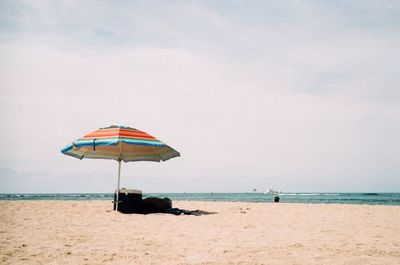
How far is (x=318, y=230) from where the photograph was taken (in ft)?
26.1

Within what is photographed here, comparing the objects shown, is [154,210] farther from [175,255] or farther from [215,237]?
[175,255]

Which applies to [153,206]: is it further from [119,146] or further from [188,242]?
[188,242]

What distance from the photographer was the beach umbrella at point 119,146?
33.5 feet

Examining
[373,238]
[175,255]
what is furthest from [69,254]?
[373,238]

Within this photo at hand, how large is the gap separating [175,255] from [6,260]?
89.1 inches

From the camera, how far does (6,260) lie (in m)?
4.48

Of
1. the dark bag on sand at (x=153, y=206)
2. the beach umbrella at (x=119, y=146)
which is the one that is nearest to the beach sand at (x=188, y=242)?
the beach umbrella at (x=119, y=146)

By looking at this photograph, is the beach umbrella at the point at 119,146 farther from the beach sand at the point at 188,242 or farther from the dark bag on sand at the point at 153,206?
the beach sand at the point at 188,242

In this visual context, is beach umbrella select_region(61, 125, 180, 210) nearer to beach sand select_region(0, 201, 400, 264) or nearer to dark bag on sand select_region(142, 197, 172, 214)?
dark bag on sand select_region(142, 197, 172, 214)

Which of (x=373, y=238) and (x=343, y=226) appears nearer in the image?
(x=373, y=238)

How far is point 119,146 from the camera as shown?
1166 cm

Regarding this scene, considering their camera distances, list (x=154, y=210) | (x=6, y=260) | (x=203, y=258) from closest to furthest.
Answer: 1. (x=6, y=260)
2. (x=203, y=258)
3. (x=154, y=210)

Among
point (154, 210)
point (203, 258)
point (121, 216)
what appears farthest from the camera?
point (154, 210)

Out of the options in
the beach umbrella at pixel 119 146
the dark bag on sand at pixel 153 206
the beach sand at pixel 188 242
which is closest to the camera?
the beach sand at pixel 188 242
